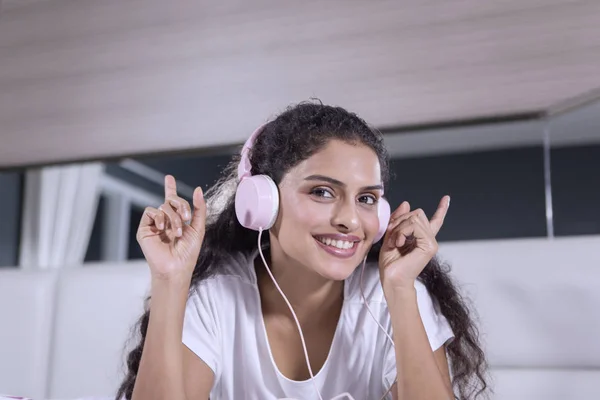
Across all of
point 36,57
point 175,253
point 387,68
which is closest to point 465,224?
point 387,68

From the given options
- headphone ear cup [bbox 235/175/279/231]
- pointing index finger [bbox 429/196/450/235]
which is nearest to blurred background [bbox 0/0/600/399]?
pointing index finger [bbox 429/196/450/235]

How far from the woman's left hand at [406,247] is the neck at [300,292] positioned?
0.16 meters

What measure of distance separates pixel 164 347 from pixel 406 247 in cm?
52

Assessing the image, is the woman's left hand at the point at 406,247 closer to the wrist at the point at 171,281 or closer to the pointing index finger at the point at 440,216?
the pointing index finger at the point at 440,216

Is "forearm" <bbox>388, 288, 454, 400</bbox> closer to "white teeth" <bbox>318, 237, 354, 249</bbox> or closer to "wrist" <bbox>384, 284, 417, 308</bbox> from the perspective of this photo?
"wrist" <bbox>384, 284, 417, 308</bbox>

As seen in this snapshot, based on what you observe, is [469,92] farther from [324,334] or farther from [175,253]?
[175,253]

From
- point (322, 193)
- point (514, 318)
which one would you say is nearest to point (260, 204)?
point (322, 193)

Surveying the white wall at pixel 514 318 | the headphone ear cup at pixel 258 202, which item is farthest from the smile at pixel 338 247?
the white wall at pixel 514 318

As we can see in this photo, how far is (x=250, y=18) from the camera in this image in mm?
2408

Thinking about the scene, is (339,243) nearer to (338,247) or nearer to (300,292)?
(338,247)

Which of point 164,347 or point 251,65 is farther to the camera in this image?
point 251,65

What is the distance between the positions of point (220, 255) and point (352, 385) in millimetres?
417

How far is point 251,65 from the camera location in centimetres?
236

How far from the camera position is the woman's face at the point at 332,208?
1.29m
